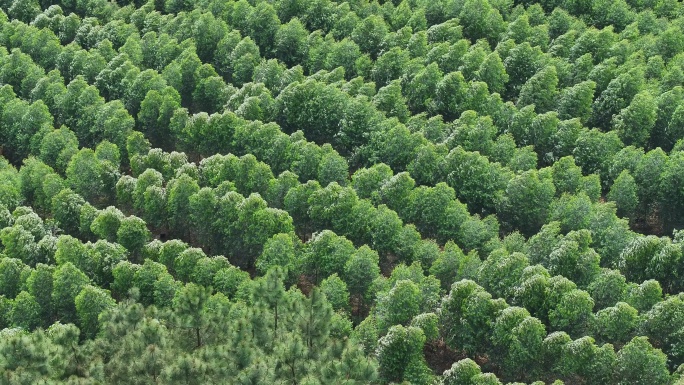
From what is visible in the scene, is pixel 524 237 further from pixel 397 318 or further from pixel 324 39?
pixel 324 39

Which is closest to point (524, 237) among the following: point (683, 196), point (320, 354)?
point (683, 196)

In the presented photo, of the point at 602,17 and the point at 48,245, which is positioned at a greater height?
the point at 602,17

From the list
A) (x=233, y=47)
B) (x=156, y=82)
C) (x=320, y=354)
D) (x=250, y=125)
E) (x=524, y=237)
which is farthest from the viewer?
(x=233, y=47)

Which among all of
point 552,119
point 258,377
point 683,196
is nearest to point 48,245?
point 258,377

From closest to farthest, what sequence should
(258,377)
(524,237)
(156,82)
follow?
(258,377), (524,237), (156,82)

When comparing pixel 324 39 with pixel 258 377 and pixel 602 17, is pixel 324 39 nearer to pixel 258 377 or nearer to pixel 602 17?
pixel 602 17

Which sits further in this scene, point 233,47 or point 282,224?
point 233,47
